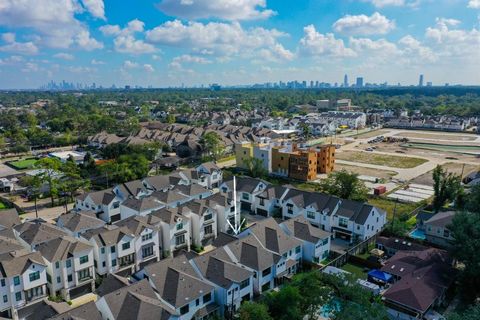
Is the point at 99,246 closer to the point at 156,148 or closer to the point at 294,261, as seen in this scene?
the point at 294,261

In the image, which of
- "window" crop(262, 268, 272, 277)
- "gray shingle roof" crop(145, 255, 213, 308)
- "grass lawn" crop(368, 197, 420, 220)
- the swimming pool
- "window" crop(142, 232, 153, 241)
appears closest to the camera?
"gray shingle roof" crop(145, 255, 213, 308)

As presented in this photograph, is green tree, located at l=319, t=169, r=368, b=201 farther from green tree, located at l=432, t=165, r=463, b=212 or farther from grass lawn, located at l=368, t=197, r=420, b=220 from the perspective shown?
green tree, located at l=432, t=165, r=463, b=212

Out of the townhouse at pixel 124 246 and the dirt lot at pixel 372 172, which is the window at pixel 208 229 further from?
the dirt lot at pixel 372 172

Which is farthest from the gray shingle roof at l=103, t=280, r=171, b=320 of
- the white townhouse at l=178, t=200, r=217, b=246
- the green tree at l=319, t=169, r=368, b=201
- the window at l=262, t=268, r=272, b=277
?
the green tree at l=319, t=169, r=368, b=201

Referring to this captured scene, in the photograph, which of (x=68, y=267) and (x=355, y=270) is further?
(x=355, y=270)

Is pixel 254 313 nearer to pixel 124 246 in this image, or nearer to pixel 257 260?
pixel 257 260

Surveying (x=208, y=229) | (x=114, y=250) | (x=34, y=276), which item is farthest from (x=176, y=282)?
(x=208, y=229)
